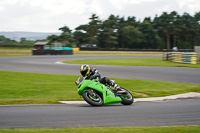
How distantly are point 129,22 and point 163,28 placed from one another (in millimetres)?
13212

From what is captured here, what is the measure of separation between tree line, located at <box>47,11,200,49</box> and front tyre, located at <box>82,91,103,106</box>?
73725 millimetres

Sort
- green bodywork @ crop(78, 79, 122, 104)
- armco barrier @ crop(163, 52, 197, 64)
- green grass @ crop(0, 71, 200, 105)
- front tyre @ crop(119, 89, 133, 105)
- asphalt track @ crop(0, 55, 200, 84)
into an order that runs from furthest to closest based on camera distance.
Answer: armco barrier @ crop(163, 52, 197, 64)
asphalt track @ crop(0, 55, 200, 84)
green grass @ crop(0, 71, 200, 105)
front tyre @ crop(119, 89, 133, 105)
green bodywork @ crop(78, 79, 122, 104)

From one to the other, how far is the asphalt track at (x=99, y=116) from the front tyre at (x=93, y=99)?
17 cm

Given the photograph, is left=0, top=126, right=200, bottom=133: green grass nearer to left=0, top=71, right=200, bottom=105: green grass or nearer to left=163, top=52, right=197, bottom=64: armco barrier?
left=0, top=71, right=200, bottom=105: green grass

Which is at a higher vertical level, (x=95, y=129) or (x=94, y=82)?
(x=94, y=82)

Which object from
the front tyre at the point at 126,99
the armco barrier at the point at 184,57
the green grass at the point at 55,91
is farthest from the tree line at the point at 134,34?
the front tyre at the point at 126,99

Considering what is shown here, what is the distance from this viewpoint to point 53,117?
313 inches

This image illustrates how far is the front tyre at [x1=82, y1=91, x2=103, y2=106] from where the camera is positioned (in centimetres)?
955

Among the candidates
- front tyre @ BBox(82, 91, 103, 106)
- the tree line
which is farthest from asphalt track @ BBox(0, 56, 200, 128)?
the tree line

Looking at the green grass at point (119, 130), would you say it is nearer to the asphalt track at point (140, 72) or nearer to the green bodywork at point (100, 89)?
the green bodywork at point (100, 89)

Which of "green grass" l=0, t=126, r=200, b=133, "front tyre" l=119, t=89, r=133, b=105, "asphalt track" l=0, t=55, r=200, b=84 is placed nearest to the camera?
"green grass" l=0, t=126, r=200, b=133

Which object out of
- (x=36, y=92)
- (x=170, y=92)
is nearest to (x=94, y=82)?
(x=36, y=92)

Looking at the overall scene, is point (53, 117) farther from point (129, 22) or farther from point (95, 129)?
point (129, 22)

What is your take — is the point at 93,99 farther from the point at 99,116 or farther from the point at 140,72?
the point at 140,72
